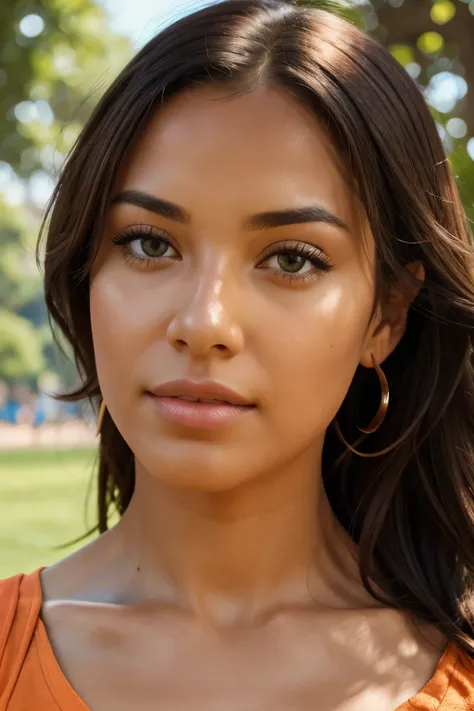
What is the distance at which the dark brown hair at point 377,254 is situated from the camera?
1706mm

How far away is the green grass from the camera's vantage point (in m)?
8.09

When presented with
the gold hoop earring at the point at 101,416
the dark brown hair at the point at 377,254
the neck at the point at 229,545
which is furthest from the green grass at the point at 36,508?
the neck at the point at 229,545

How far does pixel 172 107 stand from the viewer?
5.57 feet

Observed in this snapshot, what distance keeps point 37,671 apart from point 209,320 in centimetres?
65

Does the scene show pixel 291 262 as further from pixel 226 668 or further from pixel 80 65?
pixel 80 65

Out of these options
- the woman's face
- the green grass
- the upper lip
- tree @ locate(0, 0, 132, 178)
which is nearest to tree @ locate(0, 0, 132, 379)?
tree @ locate(0, 0, 132, 178)

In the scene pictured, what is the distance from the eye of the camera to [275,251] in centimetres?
164

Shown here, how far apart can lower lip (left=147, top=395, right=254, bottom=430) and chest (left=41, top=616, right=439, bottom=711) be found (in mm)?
408

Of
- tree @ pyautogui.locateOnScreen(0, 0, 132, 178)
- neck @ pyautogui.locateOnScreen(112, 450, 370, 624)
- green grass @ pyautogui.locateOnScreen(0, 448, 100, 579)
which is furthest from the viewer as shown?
green grass @ pyautogui.locateOnScreen(0, 448, 100, 579)

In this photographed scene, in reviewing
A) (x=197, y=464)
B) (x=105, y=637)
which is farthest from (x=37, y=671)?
(x=197, y=464)

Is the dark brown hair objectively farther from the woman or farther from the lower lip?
the lower lip

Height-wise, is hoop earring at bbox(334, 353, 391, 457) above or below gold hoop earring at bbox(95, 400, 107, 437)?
above

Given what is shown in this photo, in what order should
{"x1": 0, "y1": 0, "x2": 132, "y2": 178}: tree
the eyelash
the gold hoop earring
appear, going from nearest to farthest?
the eyelash
the gold hoop earring
{"x1": 0, "y1": 0, "x2": 132, "y2": 178}: tree

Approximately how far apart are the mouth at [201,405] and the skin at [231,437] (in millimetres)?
14
